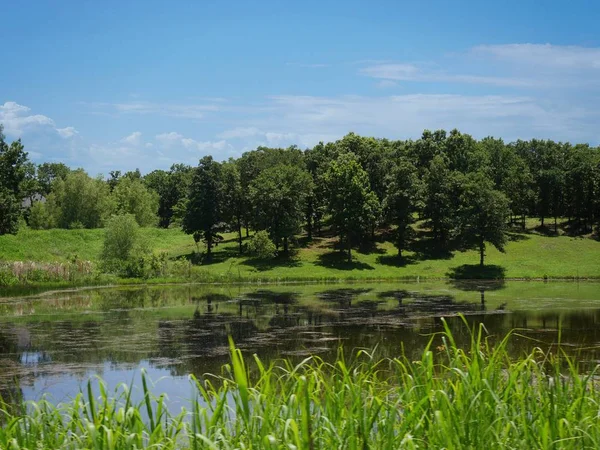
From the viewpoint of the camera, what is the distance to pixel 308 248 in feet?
235

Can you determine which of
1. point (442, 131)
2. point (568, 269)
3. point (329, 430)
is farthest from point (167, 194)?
point (329, 430)

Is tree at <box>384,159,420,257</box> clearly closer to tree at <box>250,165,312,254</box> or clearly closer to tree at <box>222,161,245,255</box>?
tree at <box>250,165,312,254</box>

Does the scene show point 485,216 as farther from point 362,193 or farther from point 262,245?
point 262,245

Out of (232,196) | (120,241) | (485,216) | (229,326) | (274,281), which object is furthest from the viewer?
(232,196)

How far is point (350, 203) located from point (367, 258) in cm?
582

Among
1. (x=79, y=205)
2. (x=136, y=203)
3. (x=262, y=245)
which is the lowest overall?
(x=262, y=245)

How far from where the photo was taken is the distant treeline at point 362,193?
66688 millimetres

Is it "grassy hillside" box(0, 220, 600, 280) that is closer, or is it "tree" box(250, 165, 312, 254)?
"grassy hillside" box(0, 220, 600, 280)

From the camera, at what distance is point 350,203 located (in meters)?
67.1

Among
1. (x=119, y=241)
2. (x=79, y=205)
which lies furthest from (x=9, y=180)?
(x=79, y=205)

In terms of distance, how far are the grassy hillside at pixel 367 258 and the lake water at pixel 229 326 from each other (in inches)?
436

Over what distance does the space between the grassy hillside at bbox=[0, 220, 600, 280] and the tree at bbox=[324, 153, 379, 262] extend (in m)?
3.09

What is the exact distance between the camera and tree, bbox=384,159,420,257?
68.3 meters

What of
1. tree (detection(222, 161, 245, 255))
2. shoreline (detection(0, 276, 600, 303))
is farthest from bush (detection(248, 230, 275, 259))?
tree (detection(222, 161, 245, 255))
